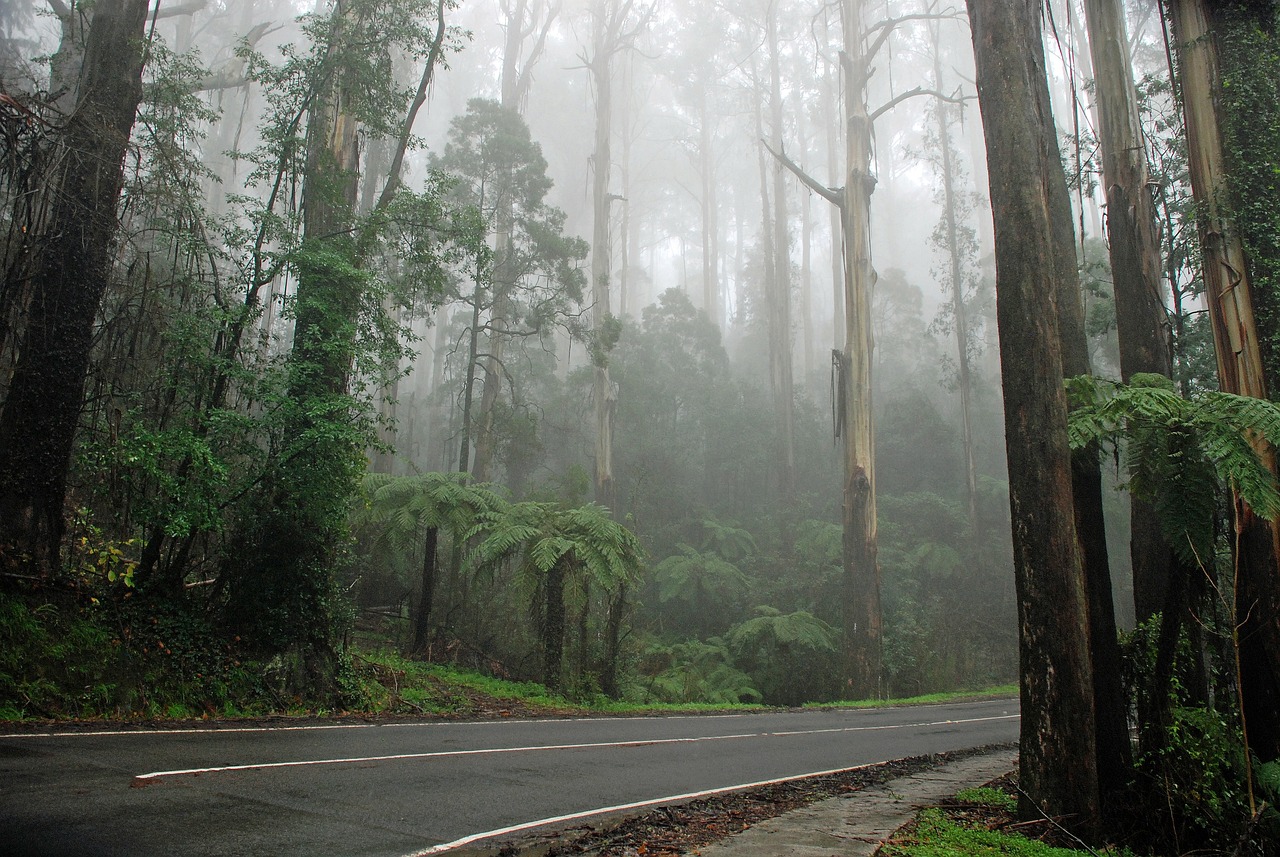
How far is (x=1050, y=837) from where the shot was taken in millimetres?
5461

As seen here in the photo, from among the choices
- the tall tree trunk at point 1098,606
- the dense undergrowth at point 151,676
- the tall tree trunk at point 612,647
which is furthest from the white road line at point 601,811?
the tall tree trunk at point 612,647

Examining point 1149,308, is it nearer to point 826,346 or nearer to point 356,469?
point 356,469

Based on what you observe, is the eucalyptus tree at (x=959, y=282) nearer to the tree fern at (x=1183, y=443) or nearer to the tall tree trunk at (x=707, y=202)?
the tall tree trunk at (x=707, y=202)

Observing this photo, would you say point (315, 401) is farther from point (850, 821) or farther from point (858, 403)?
point (858, 403)

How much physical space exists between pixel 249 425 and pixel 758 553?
19986mm

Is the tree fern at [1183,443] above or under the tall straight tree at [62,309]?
under

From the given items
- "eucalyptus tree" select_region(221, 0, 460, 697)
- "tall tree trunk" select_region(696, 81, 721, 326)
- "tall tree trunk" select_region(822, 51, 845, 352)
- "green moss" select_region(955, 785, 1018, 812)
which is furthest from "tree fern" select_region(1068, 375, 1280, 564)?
"tall tree trunk" select_region(696, 81, 721, 326)

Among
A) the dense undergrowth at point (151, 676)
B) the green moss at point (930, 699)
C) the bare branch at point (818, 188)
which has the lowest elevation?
the green moss at point (930, 699)

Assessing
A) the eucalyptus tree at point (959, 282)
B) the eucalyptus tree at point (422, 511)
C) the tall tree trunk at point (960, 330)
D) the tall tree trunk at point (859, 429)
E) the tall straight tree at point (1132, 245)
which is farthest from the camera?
the eucalyptus tree at point (959, 282)

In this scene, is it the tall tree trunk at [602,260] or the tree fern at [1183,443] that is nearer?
the tree fern at [1183,443]

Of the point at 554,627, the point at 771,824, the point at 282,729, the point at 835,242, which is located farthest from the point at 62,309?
the point at 835,242

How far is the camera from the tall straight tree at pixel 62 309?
9.27 metres

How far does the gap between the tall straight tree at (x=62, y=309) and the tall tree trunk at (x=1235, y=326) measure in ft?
40.8

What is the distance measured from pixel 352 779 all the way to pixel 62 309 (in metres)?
7.65
